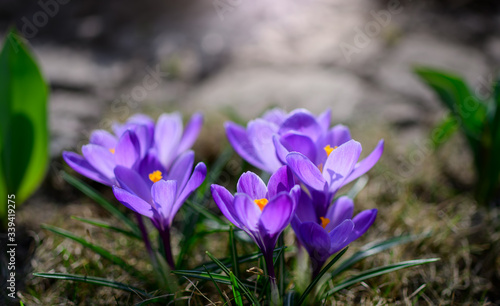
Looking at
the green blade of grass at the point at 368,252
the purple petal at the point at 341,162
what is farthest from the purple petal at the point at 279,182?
the green blade of grass at the point at 368,252

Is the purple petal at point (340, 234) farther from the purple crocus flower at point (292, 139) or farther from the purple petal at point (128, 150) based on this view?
the purple petal at point (128, 150)

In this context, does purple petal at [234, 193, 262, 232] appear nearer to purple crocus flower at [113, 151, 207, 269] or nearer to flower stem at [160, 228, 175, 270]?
purple crocus flower at [113, 151, 207, 269]

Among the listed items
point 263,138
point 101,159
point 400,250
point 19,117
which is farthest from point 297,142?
point 19,117

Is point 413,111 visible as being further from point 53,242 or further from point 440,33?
point 53,242

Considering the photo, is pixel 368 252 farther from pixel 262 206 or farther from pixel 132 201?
pixel 132 201

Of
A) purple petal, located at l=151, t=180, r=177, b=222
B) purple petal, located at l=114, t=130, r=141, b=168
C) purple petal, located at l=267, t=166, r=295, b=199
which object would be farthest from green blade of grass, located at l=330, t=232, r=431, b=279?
purple petal, located at l=114, t=130, r=141, b=168
